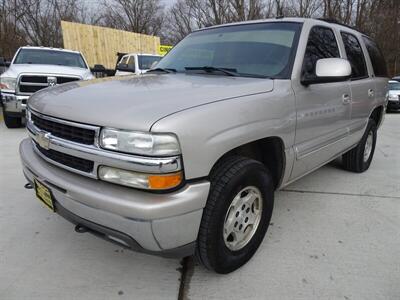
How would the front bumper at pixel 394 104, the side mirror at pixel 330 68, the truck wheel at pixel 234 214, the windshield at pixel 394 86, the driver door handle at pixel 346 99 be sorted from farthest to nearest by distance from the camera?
the windshield at pixel 394 86 → the front bumper at pixel 394 104 → the driver door handle at pixel 346 99 → the side mirror at pixel 330 68 → the truck wheel at pixel 234 214

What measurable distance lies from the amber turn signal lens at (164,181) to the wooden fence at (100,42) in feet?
47.7

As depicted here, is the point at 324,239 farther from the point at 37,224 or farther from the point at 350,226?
the point at 37,224

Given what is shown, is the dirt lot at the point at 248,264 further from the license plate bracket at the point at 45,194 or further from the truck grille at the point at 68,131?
the truck grille at the point at 68,131

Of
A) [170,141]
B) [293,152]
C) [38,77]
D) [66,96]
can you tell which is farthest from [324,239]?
[38,77]

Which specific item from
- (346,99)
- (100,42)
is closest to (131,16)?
(100,42)

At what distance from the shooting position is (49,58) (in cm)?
789

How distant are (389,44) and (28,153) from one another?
28.9m

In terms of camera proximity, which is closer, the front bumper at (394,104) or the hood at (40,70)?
the hood at (40,70)

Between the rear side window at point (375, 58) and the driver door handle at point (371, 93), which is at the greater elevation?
the rear side window at point (375, 58)

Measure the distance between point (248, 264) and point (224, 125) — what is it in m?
1.14

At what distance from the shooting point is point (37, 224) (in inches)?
120

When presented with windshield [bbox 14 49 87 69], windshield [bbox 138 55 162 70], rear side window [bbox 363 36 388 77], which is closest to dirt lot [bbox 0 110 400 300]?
rear side window [bbox 363 36 388 77]

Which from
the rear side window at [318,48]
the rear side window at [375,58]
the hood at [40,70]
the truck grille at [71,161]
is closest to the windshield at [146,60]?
the hood at [40,70]

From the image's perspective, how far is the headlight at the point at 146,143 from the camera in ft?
5.68
